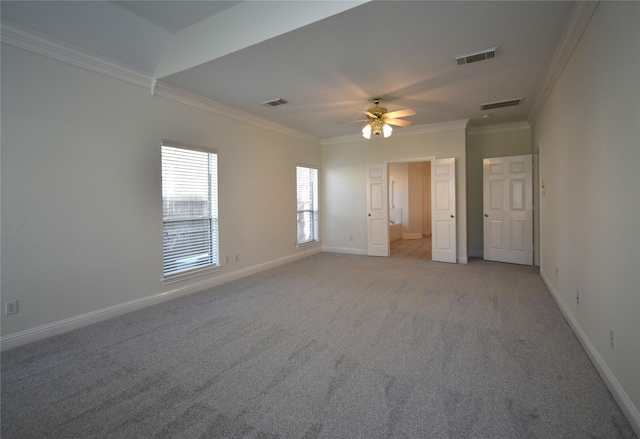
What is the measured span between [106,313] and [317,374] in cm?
261

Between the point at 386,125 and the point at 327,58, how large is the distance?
5.20 ft

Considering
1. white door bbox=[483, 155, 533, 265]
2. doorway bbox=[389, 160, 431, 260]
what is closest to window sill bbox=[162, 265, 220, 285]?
white door bbox=[483, 155, 533, 265]

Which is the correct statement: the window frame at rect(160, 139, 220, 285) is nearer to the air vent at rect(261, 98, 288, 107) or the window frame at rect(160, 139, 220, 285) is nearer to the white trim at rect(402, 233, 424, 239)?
the air vent at rect(261, 98, 288, 107)

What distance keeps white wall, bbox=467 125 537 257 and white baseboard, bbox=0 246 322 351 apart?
480 centimetres

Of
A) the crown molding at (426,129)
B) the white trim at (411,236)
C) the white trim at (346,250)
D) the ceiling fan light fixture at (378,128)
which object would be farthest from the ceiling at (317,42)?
the white trim at (411,236)

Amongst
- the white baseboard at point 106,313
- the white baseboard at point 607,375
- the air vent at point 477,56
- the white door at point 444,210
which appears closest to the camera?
the white baseboard at point 607,375

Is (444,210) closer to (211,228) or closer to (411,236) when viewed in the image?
(411,236)

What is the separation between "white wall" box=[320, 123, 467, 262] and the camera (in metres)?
5.97

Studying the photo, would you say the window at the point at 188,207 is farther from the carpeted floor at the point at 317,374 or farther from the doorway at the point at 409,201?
the doorway at the point at 409,201

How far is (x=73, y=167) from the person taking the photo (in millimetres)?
3104

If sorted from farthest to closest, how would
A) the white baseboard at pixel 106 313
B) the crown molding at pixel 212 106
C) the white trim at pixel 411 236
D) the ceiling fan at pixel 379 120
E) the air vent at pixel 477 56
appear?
the white trim at pixel 411 236
the ceiling fan at pixel 379 120
the crown molding at pixel 212 106
the air vent at pixel 477 56
the white baseboard at pixel 106 313

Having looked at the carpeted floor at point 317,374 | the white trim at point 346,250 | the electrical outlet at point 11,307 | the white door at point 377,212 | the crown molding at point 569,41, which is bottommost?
the carpeted floor at point 317,374

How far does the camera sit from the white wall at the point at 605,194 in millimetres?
1704

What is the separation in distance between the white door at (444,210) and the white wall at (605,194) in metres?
2.60
